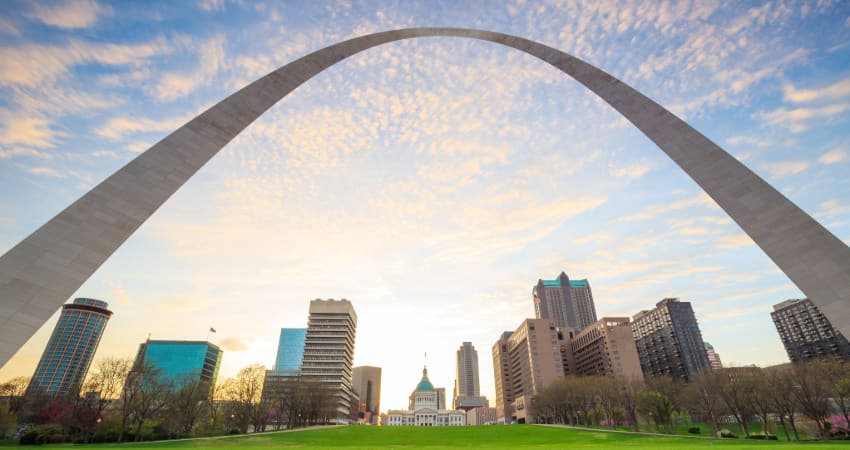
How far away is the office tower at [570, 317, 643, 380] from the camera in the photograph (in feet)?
378

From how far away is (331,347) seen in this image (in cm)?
13612

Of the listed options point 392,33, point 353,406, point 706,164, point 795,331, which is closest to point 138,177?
point 392,33

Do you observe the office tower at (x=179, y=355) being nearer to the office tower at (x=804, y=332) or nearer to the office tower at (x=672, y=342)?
the office tower at (x=672, y=342)

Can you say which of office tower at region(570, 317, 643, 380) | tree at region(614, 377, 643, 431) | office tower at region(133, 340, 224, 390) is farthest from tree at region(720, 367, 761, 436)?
office tower at region(133, 340, 224, 390)

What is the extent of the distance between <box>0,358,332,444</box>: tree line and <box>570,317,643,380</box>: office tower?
104m

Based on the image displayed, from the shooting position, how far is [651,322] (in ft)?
577

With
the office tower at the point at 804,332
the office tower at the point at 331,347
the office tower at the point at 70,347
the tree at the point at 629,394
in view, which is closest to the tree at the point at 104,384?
the tree at the point at 629,394

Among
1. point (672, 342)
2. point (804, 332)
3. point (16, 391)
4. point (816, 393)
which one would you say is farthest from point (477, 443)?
point (804, 332)

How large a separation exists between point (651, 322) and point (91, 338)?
291227 mm

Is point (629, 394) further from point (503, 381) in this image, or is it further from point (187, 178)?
point (503, 381)

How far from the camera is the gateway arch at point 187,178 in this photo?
8.24 meters

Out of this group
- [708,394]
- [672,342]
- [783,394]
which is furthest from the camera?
[672,342]

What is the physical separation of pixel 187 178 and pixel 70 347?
254 meters

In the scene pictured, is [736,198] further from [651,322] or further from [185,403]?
[651,322]
